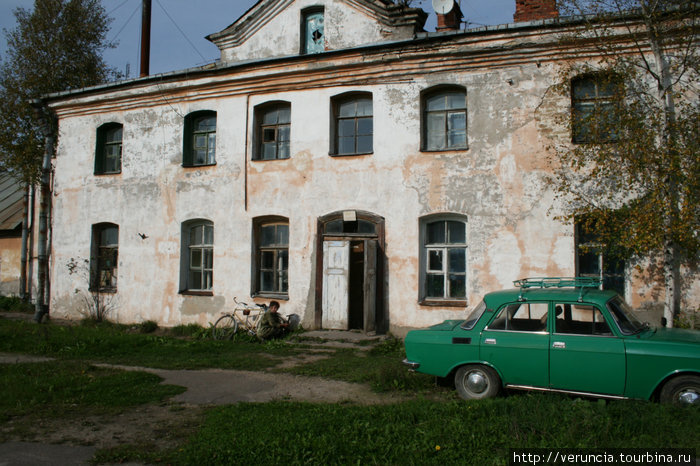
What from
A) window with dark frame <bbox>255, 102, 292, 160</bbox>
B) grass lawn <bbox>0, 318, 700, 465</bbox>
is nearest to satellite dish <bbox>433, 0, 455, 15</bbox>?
A: window with dark frame <bbox>255, 102, 292, 160</bbox>

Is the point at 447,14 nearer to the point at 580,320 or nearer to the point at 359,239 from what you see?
the point at 359,239

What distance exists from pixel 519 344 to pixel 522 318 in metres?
0.37

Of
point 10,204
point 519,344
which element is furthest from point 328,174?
point 10,204

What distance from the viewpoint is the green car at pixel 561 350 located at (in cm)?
575

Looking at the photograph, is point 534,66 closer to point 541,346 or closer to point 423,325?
point 423,325

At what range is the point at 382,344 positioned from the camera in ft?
34.5

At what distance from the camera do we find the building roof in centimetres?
1875

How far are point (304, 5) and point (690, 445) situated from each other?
12.2 meters

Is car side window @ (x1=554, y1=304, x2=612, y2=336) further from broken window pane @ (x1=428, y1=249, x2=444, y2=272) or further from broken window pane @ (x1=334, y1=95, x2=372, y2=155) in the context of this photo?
broken window pane @ (x1=334, y1=95, x2=372, y2=155)

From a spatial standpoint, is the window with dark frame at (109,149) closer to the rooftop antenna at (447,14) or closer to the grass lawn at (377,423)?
the grass lawn at (377,423)

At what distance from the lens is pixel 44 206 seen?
50.5 ft

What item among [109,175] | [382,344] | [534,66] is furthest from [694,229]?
[109,175]

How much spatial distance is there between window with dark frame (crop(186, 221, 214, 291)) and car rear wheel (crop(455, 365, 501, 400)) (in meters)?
8.57

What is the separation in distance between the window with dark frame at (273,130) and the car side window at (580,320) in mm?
8294
